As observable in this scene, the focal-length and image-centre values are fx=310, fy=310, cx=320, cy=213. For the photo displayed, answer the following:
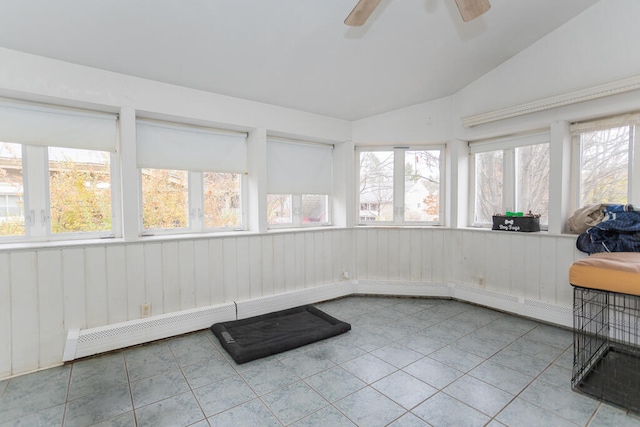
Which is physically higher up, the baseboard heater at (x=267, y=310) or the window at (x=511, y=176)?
the window at (x=511, y=176)

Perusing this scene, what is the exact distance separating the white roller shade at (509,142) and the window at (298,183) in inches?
76.0

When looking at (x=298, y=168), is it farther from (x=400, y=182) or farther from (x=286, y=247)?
(x=400, y=182)

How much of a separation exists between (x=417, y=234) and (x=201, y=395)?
3110mm

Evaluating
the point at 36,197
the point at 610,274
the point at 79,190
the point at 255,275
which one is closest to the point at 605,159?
the point at 610,274

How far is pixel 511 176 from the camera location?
3756mm

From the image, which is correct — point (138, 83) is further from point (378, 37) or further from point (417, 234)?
point (417, 234)

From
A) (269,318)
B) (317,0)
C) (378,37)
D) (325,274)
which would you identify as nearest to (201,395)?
(269,318)

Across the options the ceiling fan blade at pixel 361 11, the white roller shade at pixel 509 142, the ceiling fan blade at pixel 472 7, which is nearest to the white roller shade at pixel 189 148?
the ceiling fan blade at pixel 361 11

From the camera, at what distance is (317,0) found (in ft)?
7.30

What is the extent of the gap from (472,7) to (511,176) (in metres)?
2.62

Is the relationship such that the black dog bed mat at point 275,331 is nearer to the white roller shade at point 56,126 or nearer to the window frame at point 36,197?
the window frame at point 36,197

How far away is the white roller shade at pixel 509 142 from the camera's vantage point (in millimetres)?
3457

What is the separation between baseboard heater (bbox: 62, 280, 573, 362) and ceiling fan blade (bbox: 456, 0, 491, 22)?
2971 mm

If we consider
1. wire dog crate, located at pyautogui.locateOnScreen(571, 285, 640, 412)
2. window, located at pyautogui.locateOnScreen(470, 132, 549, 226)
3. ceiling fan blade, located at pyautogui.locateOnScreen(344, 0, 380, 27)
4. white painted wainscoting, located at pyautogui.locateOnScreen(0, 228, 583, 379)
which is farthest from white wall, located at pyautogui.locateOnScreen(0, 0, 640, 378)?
ceiling fan blade, located at pyautogui.locateOnScreen(344, 0, 380, 27)
